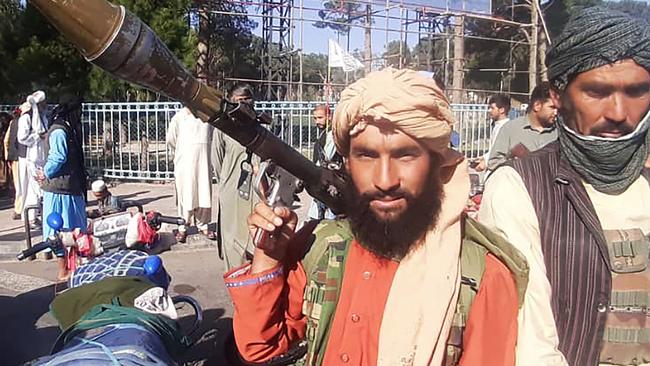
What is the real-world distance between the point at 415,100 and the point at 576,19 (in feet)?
2.06

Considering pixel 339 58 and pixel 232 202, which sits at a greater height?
pixel 339 58

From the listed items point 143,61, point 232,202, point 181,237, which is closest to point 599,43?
point 143,61

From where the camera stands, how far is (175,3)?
1193 centimetres

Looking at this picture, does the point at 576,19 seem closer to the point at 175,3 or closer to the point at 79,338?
the point at 79,338

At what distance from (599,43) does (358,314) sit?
39.2 inches

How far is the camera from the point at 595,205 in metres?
1.71

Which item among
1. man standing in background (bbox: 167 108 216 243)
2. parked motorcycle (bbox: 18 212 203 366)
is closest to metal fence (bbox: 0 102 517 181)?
man standing in background (bbox: 167 108 216 243)

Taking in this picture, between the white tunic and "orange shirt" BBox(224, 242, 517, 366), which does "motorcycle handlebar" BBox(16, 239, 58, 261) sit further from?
the white tunic

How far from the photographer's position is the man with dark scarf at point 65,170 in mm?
5441

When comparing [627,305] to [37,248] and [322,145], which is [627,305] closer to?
[37,248]

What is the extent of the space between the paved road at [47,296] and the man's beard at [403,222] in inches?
93.2

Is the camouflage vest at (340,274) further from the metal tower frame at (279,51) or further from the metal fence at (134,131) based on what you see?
the metal tower frame at (279,51)

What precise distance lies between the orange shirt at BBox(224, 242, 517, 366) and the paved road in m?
2.24

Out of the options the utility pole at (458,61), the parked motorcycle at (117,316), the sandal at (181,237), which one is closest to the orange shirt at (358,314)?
the parked motorcycle at (117,316)
